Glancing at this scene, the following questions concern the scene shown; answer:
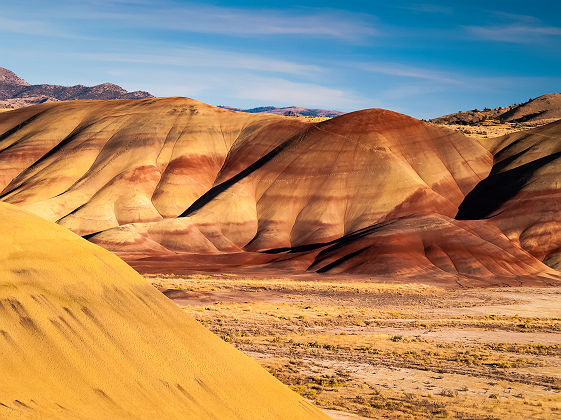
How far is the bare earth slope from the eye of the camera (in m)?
80.1

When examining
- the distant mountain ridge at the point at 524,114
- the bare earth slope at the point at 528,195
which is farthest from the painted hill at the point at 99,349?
the distant mountain ridge at the point at 524,114

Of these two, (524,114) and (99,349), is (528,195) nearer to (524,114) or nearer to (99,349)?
(99,349)

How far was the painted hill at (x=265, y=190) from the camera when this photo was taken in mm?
75188

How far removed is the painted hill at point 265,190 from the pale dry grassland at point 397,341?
1122cm

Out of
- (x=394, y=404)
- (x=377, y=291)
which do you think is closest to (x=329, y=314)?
(x=377, y=291)

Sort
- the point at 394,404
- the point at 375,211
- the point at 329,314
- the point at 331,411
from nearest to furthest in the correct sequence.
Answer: the point at 331,411 < the point at 394,404 < the point at 329,314 < the point at 375,211

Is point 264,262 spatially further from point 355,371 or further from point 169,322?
point 169,322

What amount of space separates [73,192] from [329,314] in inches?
2550

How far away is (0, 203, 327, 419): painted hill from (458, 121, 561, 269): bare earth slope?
70.3 metres

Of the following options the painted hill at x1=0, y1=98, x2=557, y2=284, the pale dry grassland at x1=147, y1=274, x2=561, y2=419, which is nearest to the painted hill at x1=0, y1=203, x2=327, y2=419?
the pale dry grassland at x1=147, y1=274, x2=561, y2=419

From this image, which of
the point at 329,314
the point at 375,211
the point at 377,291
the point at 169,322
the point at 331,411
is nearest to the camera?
the point at 169,322

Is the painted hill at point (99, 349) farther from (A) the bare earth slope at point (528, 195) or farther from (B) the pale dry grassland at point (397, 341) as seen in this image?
(A) the bare earth slope at point (528, 195)

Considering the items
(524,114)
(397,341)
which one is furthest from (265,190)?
(524,114)

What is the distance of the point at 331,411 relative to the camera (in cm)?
2048
